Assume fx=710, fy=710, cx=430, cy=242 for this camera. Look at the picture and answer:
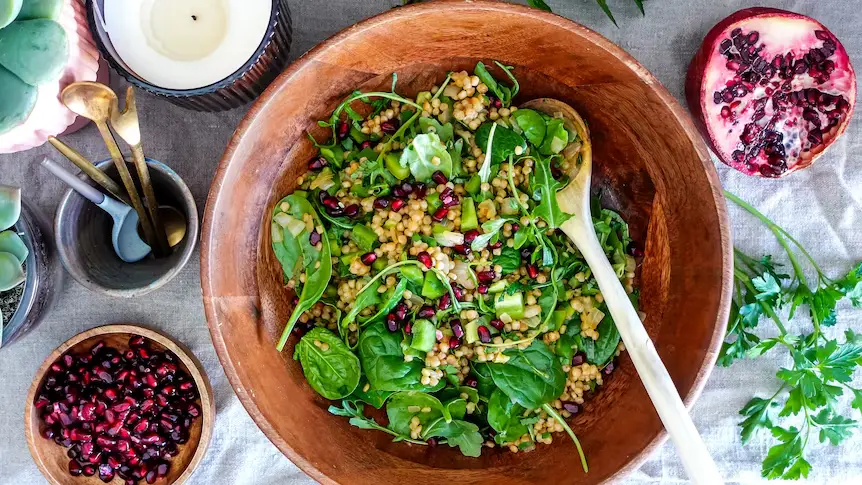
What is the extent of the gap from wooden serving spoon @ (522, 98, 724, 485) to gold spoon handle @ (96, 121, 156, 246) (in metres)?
0.88

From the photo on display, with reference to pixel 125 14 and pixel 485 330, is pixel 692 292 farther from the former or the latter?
pixel 125 14

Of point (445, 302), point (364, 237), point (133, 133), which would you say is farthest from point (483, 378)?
point (133, 133)

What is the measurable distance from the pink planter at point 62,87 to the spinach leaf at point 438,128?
0.74 meters

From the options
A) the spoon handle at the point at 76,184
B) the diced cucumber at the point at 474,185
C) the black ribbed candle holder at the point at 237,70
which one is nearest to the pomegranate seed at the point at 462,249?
the diced cucumber at the point at 474,185

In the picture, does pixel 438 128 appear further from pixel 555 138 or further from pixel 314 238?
pixel 314 238

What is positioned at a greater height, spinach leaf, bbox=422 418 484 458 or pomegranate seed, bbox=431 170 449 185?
pomegranate seed, bbox=431 170 449 185

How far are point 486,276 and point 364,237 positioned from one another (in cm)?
28

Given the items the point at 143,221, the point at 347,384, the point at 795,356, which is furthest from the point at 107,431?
the point at 795,356

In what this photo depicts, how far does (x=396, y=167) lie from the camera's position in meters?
1.54

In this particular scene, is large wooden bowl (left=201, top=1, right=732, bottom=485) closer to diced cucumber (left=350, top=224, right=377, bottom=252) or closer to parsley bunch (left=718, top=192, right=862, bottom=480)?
diced cucumber (left=350, top=224, right=377, bottom=252)

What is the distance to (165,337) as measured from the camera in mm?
1730

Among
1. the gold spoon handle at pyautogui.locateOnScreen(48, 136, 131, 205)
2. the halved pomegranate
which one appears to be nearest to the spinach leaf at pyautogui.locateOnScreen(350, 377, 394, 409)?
the gold spoon handle at pyautogui.locateOnScreen(48, 136, 131, 205)

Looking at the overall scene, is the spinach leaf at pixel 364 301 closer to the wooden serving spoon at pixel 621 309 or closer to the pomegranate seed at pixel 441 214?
the pomegranate seed at pixel 441 214

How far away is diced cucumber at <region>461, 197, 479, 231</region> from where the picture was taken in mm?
1520
